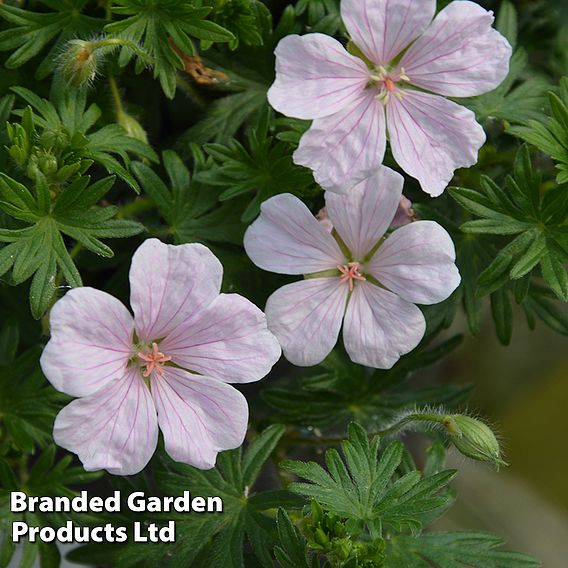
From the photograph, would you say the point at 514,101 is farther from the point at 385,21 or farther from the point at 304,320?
the point at 304,320

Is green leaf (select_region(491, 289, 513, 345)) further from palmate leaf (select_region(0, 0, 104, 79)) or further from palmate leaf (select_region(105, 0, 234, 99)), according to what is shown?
palmate leaf (select_region(0, 0, 104, 79))

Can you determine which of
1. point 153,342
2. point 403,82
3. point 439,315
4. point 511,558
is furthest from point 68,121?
point 511,558

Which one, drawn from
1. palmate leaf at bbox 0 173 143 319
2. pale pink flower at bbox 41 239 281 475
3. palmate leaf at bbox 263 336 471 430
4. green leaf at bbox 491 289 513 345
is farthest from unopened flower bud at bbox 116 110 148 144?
green leaf at bbox 491 289 513 345

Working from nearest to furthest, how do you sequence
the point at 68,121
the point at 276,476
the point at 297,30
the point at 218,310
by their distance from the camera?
the point at 218,310 < the point at 68,121 < the point at 297,30 < the point at 276,476

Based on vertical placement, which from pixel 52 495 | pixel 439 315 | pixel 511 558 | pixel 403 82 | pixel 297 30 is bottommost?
pixel 511 558

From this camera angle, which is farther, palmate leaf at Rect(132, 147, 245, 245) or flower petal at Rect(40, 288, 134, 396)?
palmate leaf at Rect(132, 147, 245, 245)

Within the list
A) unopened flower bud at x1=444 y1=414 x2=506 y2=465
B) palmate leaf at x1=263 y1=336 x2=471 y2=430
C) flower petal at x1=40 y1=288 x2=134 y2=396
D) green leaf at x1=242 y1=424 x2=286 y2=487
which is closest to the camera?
flower petal at x1=40 y1=288 x2=134 y2=396

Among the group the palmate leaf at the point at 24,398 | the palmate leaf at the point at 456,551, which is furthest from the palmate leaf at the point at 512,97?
the palmate leaf at the point at 24,398

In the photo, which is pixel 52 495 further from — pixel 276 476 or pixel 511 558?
pixel 511 558
